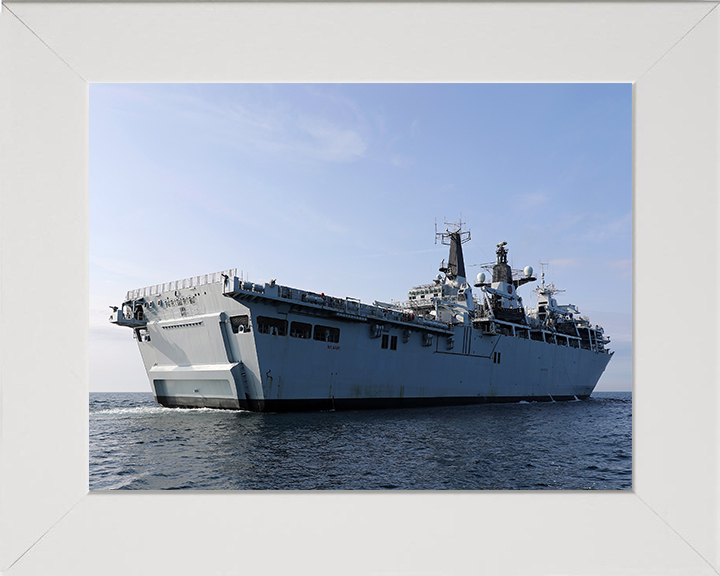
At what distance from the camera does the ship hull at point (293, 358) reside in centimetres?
1794

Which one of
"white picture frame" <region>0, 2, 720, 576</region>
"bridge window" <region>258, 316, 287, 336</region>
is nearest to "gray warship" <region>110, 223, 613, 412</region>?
"bridge window" <region>258, 316, 287, 336</region>

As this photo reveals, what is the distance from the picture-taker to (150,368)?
72.1ft

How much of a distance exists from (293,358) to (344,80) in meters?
14.8

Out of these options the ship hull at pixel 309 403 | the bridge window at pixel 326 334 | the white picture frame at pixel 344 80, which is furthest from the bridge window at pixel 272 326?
the white picture frame at pixel 344 80

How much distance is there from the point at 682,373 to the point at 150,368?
70.2ft

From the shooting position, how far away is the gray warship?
1797cm

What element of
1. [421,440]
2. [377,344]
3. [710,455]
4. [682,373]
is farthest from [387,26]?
[377,344]

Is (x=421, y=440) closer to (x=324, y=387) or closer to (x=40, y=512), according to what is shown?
(x=324, y=387)

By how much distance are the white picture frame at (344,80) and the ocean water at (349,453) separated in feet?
A: 15.2

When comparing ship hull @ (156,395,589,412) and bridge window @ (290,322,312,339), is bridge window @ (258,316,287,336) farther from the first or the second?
ship hull @ (156,395,589,412)

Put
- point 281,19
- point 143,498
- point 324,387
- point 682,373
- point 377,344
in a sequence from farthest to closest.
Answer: point 377,344 < point 324,387 < point 143,498 < point 682,373 < point 281,19

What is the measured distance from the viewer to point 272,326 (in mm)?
18047

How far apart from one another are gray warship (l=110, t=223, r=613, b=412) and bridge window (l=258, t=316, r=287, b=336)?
0.04 meters

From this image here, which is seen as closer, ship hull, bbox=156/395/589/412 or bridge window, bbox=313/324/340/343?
ship hull, bbox=156/395/589/412
